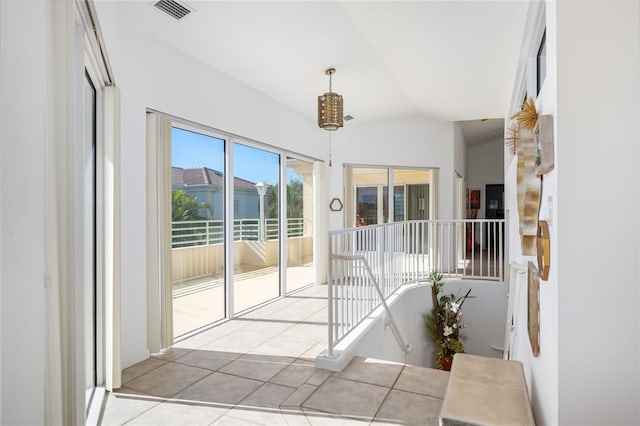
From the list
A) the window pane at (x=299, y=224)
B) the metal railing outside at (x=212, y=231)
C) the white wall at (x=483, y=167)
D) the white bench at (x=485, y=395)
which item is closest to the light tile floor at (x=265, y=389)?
the white bench at (x=485, y=395)

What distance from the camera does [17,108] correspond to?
3.60 ft

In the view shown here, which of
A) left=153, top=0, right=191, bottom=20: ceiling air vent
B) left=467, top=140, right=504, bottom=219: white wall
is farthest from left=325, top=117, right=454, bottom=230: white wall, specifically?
left=467, top=140, right=504, bottom=219: white wall

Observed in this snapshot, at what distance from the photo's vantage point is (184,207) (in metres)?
3.80

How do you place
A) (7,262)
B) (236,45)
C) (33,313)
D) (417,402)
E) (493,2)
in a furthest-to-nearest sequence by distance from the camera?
(236,45) < (493,2) < (417,402) < (33,313) < (7,262)

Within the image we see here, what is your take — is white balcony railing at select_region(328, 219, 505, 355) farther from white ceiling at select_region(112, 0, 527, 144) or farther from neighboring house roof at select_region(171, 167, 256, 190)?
white ceiling at select_region(112, 0, 527, 144)

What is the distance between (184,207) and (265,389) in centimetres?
195

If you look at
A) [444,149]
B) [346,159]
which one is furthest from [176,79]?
[444,149]

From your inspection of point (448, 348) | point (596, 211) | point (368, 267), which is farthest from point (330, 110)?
point (448, 348)

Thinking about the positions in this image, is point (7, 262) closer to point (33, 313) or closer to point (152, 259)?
point (33, 313)

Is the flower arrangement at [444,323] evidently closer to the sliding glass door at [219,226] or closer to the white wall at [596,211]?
the sliding glass door at [219,226]

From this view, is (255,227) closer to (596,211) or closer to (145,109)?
(145,109)

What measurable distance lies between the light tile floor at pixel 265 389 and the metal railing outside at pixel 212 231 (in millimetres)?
974

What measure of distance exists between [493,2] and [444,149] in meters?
4.07

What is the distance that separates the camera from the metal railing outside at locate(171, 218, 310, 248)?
3.77m
